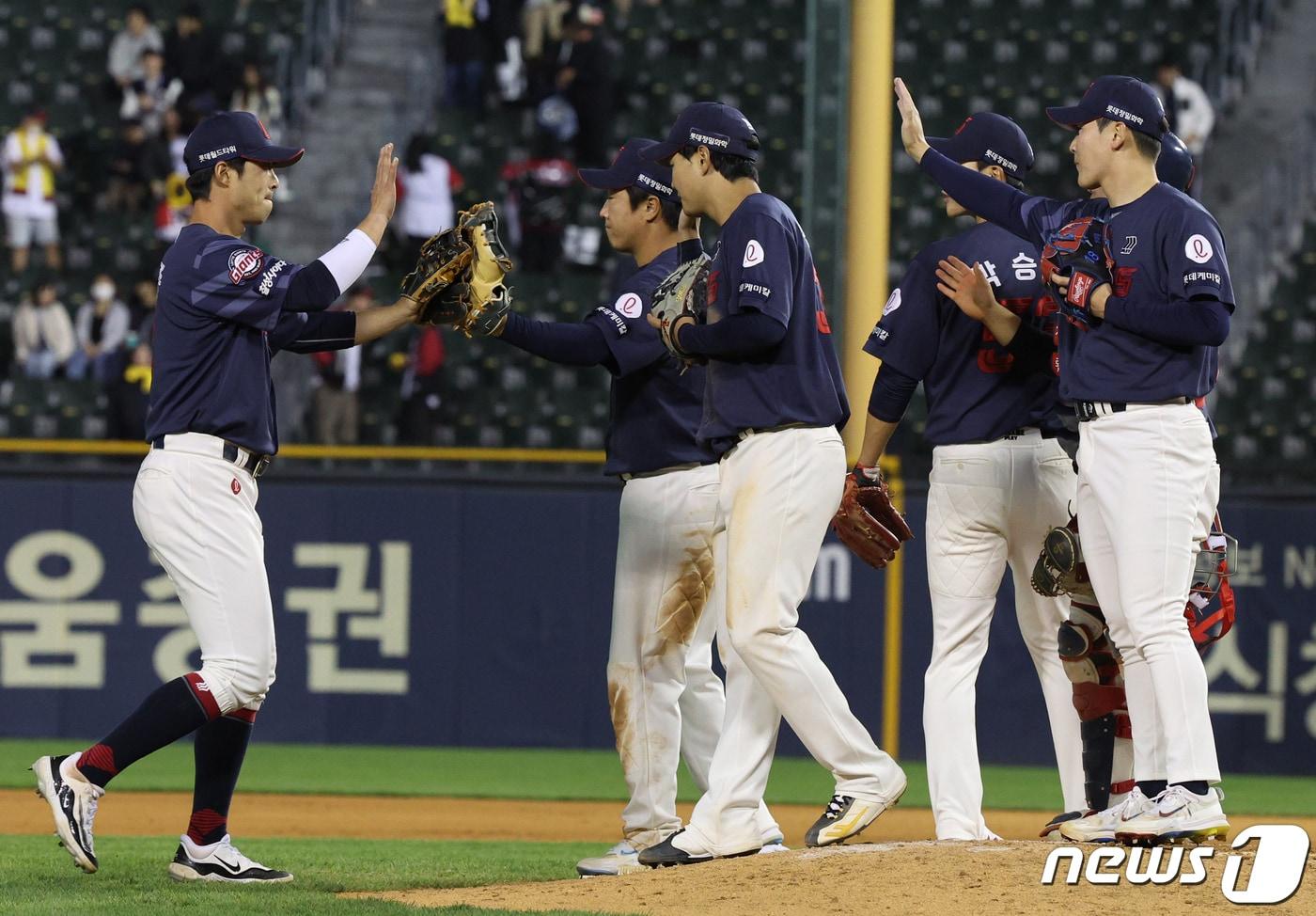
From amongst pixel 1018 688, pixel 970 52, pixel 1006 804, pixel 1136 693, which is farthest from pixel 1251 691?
pixel 970 52

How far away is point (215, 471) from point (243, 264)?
0.59 metres

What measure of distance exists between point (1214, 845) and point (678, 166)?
93.3 inches

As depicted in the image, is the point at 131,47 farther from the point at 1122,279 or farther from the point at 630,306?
the point at 1122,279

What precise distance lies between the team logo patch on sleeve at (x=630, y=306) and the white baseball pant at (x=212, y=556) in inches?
48.4

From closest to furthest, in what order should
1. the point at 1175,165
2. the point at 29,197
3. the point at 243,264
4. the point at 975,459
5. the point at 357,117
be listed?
the point at 243,264 < the point at 975,459 < the point at 1175,165 < the point at 29,197 < the point at 357,117

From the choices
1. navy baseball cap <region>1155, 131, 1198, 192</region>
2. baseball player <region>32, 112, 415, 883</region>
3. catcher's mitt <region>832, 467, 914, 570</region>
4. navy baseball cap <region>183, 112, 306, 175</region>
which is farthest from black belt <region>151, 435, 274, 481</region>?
navy baseball cap <region>1155, 131, 1198, 192</region>

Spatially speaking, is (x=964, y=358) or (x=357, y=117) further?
(x=357, y=117)

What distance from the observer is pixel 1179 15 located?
53.7 ft

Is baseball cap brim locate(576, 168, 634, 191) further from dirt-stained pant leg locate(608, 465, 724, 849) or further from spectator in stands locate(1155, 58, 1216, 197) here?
spectator in stands locate(1155, 58, 1216, 197)

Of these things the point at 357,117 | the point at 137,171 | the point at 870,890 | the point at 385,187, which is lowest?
the point at 870,890

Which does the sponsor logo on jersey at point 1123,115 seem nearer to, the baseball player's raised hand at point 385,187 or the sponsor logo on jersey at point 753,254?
the sponsor logo on jersey at point 753,254

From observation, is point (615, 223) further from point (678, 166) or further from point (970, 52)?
point (970, 52)

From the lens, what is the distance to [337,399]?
1226 centimetres

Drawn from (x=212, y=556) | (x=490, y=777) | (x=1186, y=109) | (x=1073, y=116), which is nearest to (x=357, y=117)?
(x=1186, y=109)
